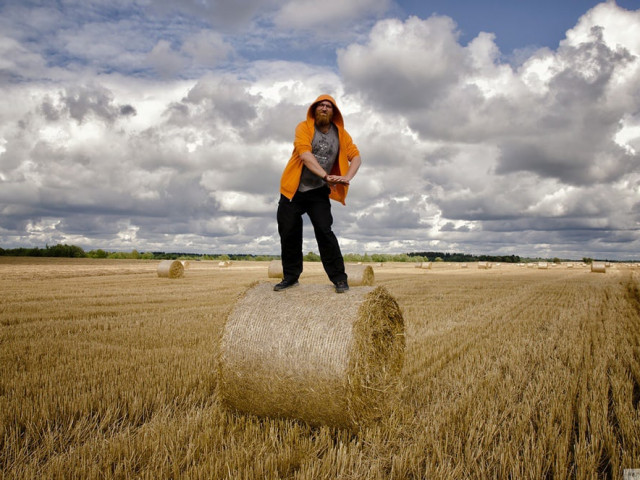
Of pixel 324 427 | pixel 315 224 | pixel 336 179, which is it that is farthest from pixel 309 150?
pixel 324 427

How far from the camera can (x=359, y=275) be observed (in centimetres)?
1652

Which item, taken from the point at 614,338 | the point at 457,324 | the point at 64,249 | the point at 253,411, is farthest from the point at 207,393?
the point at 64,249

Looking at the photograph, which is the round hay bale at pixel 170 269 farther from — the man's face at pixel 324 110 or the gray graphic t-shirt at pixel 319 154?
the man's face at pixel 324 110

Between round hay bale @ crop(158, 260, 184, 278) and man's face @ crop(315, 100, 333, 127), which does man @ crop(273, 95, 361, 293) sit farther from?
round hay bale @ crop(158, 260, 184, 278)

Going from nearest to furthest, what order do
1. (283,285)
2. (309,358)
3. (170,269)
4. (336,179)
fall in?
(309,358), (336,179), (283,285), (170,269)

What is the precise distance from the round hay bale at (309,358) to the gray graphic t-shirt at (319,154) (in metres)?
1.17

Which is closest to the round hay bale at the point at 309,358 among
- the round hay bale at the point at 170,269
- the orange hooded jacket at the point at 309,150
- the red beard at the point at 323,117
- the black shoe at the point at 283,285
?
the black shoe at the point at 283,285

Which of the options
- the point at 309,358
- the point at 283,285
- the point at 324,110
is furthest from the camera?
the point at 283,285

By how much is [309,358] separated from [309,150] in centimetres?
211

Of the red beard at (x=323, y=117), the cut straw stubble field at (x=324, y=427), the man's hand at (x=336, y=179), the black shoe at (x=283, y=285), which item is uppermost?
the red beard at (x=323, y=117)

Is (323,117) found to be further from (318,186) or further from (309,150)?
(318,186)

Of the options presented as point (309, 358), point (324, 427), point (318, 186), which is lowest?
point (324, 427)

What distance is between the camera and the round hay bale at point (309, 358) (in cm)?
403

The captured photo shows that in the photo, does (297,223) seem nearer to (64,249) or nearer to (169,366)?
(169,366)
